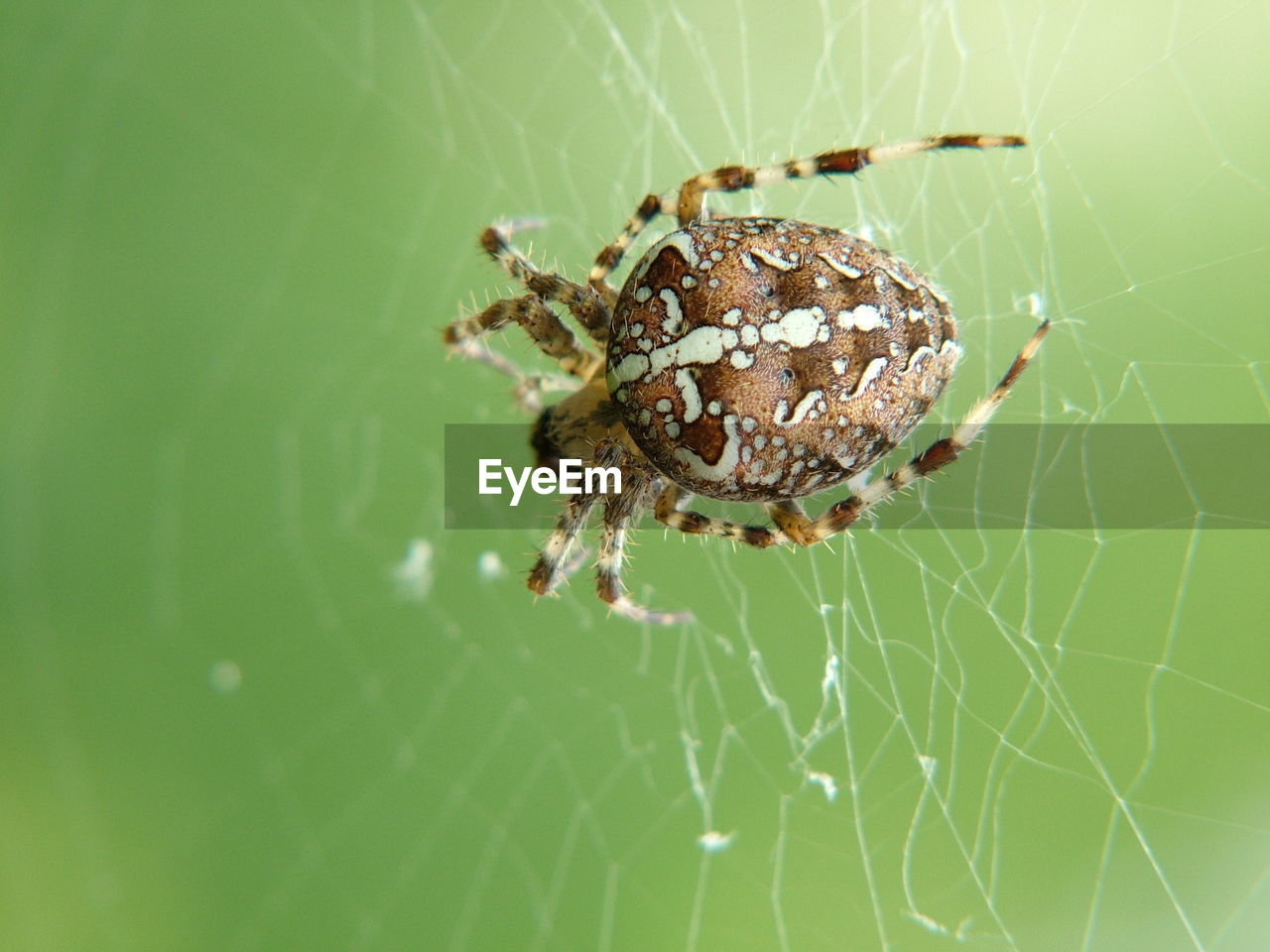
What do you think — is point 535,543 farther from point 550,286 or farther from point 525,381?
point 550,286

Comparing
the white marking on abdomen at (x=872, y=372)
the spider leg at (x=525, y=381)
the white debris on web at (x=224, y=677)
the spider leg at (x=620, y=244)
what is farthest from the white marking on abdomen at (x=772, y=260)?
the white debris on web at (x=224, y=677)

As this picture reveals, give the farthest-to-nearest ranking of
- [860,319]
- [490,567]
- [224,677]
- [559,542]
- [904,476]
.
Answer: [490,567], [224,677], [559,542], [904,476], [860,319]

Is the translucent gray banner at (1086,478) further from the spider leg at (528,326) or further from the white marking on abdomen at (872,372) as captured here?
the spider leg at (528,326)

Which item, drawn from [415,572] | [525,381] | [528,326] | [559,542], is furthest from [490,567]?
[528,326]

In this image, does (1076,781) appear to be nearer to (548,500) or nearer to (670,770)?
(670,770)

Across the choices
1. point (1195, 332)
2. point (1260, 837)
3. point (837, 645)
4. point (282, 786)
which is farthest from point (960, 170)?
point (282, 786)
